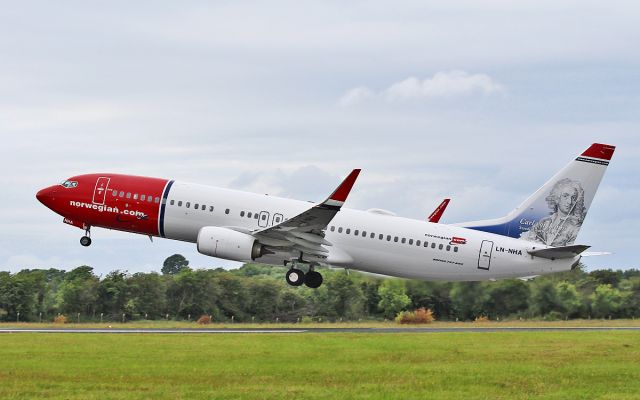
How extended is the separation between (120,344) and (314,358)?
912cm

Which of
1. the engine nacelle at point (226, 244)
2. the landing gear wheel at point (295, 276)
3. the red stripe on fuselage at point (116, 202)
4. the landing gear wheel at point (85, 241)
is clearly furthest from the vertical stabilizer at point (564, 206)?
the landing gear wheel at point (85, 241)

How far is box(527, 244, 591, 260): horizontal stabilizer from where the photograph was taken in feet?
180

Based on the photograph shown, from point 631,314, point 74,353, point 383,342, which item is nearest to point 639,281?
point 631,314

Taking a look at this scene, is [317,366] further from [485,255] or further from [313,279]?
[485,255]

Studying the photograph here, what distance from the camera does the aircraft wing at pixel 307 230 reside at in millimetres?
51875

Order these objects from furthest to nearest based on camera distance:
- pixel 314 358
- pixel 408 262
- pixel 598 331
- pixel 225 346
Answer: pixel 408 262, pixel 598 331, pixel 225 346, pixel 314 358

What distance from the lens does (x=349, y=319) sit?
65.4 meters

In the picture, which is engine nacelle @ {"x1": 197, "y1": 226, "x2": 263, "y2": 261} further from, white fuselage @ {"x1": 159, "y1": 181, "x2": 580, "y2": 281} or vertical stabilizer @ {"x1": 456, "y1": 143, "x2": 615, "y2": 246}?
vertical stabilizer @ {"x1": 456, "y1": 143, "x2": 615, "y2": 246}

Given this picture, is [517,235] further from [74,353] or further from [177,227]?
[74,353]

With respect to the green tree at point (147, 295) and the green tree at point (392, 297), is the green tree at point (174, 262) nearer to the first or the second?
the green tree at point (147, 295)

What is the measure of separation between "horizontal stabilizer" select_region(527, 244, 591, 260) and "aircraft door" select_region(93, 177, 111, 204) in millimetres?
24832

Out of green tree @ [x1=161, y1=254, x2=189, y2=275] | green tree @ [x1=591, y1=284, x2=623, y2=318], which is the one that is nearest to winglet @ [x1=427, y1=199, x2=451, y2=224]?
green tree @ [x1=591, y1=284, x2=623, y2=318]

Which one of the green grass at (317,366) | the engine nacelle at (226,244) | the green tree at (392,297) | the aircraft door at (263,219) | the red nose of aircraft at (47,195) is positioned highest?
the red nose of aircraft at (47,195)

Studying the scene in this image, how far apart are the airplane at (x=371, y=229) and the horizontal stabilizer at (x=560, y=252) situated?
0.07 meters
